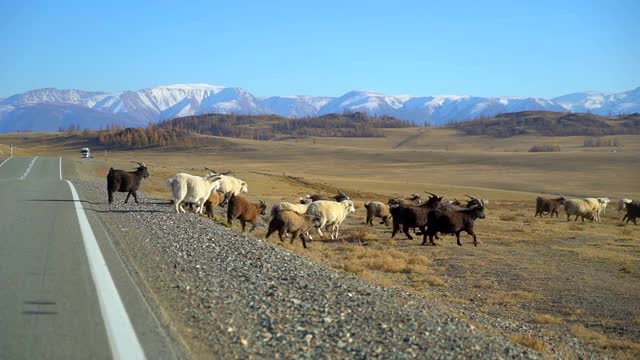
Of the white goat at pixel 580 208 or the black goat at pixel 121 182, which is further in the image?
the white goat at pixel 580 208

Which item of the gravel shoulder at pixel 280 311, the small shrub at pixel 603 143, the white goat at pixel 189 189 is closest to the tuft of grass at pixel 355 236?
the white goat at pixel 189 189

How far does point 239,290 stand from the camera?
8.88m

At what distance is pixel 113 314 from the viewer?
7176mm

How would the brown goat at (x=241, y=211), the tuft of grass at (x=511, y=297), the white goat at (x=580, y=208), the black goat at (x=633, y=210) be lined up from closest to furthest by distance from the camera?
the tuft of grass at (x=511, y=297)
the brown goat at (x=241, y=211)
the white goat at (x=580, y=208)
the black goat at (x=633, y=210)

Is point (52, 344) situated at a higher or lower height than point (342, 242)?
higher

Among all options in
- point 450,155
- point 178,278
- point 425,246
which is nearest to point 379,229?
point 425,246

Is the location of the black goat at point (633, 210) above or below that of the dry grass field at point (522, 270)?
below

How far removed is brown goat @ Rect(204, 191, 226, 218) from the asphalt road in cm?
706

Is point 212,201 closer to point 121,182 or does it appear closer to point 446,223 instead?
point 121,182

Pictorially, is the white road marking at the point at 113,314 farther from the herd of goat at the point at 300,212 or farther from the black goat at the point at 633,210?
the black goat at the point at 633,210

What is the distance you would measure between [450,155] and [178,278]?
109 m

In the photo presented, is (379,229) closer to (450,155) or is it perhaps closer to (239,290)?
(239,290)

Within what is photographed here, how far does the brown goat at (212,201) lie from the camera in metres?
20.9

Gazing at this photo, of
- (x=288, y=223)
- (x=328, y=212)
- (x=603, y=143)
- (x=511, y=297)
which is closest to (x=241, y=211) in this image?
(x=288, y=223)
